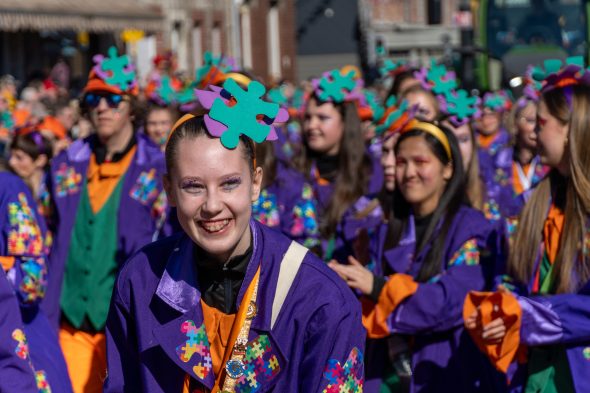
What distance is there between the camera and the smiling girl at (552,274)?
4.44m

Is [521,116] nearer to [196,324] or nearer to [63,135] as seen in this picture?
[63,135]

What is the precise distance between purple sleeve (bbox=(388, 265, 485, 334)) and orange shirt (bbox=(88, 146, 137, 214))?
2021 millimetres

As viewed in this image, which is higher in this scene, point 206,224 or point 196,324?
point 206,224

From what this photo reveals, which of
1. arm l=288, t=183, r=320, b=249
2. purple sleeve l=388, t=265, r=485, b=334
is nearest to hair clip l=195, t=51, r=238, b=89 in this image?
arm l=288, t=183, r=320, b=249

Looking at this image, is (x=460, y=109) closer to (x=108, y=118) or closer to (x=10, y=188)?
(x=108, y=118)

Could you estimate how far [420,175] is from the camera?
5.41 metres

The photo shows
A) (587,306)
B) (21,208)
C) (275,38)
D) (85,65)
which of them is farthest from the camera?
(275,38)

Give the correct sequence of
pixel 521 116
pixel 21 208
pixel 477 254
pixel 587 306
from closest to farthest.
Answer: pixel 587 306
pixel 21 208
pixel 477 254
pixel 521 116

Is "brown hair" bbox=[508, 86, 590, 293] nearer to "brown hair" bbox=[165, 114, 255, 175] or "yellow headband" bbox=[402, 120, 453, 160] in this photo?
"yellow headband" bbox=[402, 120, 453, 160]

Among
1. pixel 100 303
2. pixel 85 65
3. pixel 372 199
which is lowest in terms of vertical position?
pixel 100 303

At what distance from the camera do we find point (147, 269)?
3512mm

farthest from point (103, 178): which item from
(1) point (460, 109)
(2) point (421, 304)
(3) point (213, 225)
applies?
(3) point (213, 225)

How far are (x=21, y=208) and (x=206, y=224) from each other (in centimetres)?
171

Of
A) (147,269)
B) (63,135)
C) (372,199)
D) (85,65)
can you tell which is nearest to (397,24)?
(85,65)
